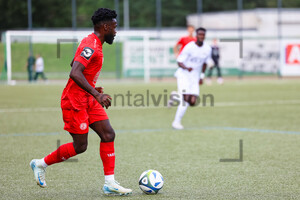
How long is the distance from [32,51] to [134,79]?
6909 millimetres

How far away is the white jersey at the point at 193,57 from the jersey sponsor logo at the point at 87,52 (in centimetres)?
636

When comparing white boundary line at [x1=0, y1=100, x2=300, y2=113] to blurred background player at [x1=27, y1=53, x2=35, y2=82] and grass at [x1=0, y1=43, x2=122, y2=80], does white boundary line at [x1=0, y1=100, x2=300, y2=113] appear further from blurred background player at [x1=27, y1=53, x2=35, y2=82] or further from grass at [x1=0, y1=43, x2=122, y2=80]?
blurred background player at [x1=27, y1=53, x2=35, y2=82]

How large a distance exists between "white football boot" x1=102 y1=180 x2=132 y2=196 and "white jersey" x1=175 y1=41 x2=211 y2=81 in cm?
635

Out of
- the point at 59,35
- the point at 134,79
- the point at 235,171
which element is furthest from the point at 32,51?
the point at 235,171

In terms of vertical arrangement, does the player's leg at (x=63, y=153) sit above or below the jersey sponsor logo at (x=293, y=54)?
below

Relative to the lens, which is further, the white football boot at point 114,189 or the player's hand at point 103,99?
the white football boot at point 114,189

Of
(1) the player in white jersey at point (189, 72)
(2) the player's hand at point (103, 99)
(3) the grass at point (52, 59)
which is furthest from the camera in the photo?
(3) the grass at point (52, 59)

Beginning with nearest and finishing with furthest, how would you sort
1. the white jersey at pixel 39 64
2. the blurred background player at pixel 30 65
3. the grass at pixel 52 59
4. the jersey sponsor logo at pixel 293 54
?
the white jersey at pixel 39 64
the blurred background player at pixel 30 65
the grass at pixel 52 59
the jersey sponsor logo at pixel 293 54

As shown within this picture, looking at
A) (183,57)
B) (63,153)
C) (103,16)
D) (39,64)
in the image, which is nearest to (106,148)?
(63,153)

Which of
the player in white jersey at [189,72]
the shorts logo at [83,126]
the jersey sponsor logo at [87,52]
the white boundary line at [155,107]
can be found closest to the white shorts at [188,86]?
the player in white jersey at [189,72]

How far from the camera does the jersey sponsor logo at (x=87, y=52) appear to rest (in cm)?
535

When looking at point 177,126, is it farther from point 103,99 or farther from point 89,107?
point 103,99

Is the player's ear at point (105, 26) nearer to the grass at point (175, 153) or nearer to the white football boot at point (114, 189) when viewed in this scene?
the white football boot at point (114, 189)

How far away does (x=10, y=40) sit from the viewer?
2897 cm
